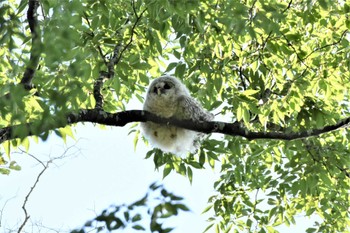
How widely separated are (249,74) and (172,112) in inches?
30.8

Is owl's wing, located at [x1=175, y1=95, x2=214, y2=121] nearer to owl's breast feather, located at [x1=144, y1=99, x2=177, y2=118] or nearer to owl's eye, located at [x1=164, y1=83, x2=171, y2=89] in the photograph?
owl's breast feather, located at [x1=144, y1=99, x2=177, y2=118]

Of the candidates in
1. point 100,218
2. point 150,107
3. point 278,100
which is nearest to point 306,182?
point 278,100

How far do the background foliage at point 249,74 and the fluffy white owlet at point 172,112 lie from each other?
0.37ft

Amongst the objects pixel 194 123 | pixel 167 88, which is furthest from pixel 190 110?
pixel 194 123

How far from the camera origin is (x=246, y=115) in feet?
16.1

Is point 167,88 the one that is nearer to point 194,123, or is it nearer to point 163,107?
point 163,107

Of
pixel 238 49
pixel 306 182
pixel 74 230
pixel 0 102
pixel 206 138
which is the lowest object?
pixel 74 230

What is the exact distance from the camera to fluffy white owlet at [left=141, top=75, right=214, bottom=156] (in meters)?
5.35

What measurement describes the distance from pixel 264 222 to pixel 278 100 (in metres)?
1.85

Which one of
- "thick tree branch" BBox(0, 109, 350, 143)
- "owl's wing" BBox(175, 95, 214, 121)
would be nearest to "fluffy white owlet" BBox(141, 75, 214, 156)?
"owl's wing" BBox(175, 95, 214, 121)

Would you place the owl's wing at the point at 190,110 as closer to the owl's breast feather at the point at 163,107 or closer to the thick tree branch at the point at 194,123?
the owl's breast feather at the point at 163,107

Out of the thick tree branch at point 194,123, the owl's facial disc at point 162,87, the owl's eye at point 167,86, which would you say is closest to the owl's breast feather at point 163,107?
the owl's facial disc at point 162,87

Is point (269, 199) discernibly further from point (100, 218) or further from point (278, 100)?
point (100, 218)

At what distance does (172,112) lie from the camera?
17.7ft
